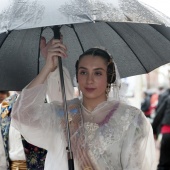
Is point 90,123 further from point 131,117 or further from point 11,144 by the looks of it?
point 11,144

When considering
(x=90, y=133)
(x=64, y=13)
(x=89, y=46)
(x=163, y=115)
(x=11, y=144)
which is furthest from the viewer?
(x=163, y=115)

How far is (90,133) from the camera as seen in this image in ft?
12.2

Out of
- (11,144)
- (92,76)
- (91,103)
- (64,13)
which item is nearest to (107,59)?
(92,76)

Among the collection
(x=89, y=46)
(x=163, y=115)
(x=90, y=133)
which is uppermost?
(x=89, y=46)

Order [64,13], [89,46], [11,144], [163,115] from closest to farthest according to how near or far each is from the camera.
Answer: [64,13]
[89,46]
[11,144]
[163,115]

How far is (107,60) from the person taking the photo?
12.6 feet

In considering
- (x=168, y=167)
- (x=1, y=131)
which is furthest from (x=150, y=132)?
(x=168, y=167)

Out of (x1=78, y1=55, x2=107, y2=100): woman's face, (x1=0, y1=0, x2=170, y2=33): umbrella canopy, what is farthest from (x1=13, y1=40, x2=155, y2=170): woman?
(x1=0, y1=0, x2=170, y2=33): umbrella canopy

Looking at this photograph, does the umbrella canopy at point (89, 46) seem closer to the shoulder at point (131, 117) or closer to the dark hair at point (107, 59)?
the dark hair at point (107, 59)

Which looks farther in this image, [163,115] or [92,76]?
[163,115]

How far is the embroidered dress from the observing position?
143 inches

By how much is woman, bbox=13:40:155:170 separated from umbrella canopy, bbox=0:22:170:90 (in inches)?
14.3

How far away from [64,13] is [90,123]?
93 centimetres

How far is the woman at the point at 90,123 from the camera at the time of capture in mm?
3623
